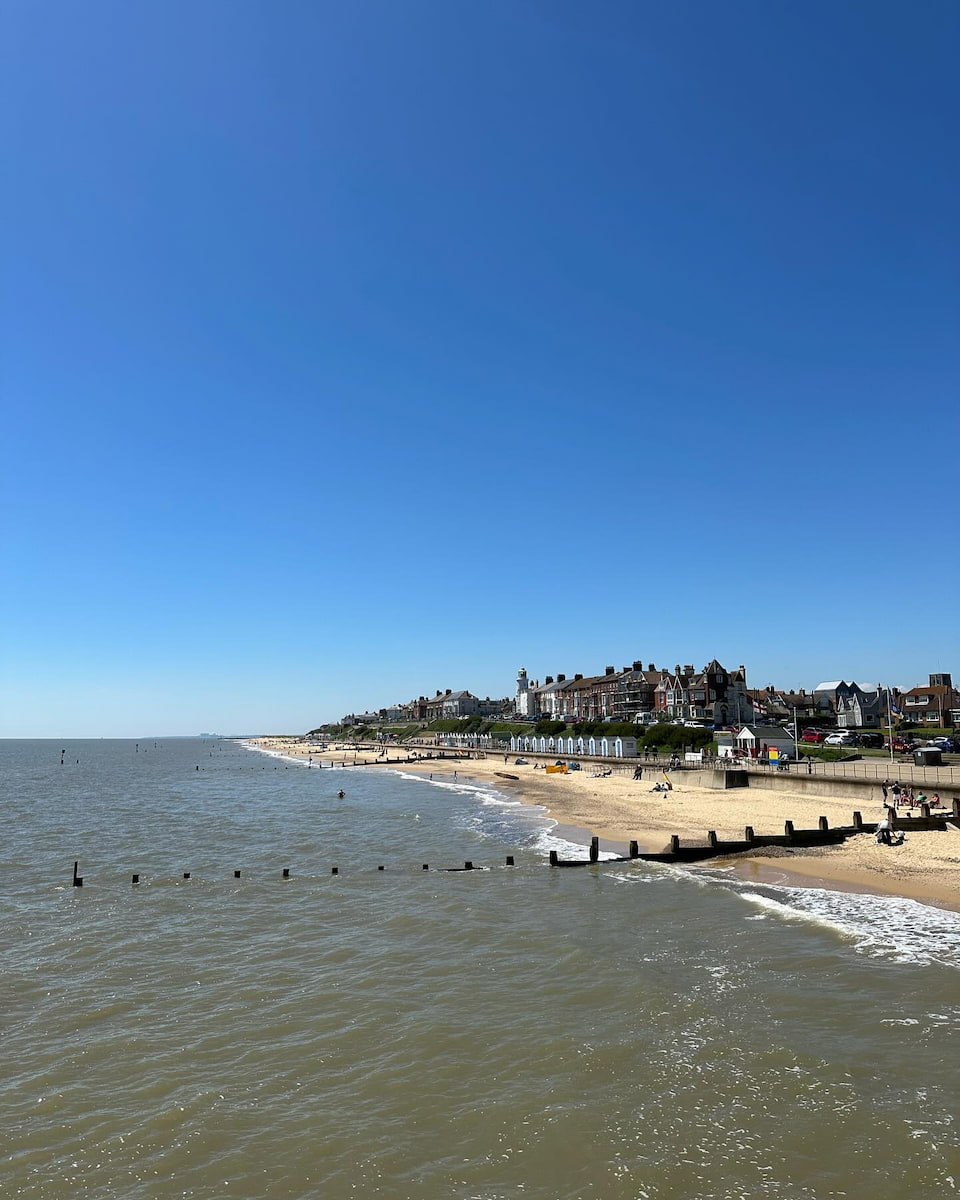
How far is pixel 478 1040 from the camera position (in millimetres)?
16469

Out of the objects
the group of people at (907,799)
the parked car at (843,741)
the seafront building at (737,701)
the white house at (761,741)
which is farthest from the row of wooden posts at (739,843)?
the seafront building at (737,701)

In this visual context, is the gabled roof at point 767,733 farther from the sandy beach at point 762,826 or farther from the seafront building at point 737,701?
the seafront building at point 737,701

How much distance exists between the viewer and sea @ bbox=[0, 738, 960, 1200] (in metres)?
12.0

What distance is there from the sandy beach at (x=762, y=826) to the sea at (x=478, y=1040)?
2.74 m

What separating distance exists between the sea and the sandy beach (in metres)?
2.74

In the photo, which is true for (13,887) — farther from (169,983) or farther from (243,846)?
(169,983)

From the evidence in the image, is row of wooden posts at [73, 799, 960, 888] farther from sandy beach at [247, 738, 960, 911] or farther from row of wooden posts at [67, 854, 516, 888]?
sandy beach at [247, 738, 960, 911]

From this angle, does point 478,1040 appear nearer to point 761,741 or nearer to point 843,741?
point 761,741

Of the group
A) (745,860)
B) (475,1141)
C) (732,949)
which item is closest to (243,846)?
(745,860)

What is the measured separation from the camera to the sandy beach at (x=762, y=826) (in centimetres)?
3069

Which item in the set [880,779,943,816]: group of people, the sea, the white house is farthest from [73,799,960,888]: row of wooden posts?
the white house

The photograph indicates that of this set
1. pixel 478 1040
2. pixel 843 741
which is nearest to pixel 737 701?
pixel 843 741

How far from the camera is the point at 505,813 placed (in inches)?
2333

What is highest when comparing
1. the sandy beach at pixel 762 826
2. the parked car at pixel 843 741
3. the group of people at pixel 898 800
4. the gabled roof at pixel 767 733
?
the gabled roof at pixel 767 733
